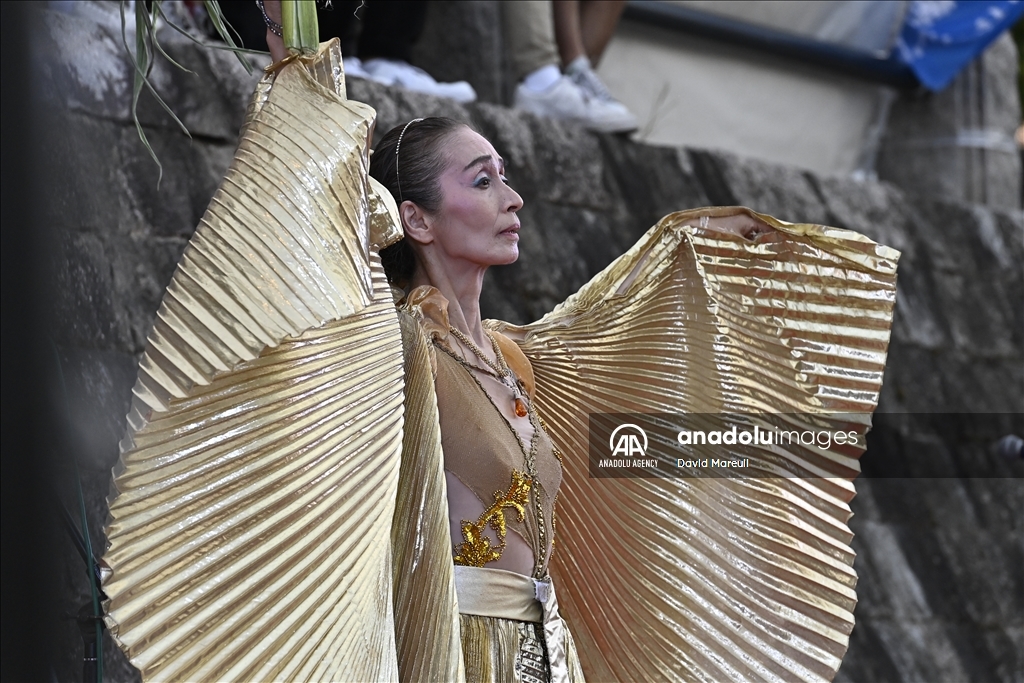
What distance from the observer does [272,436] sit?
158cm

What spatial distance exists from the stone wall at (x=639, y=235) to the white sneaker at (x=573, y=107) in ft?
0.19

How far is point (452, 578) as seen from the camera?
6.00ft

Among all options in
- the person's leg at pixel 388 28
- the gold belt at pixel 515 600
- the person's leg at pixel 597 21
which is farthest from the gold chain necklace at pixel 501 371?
the person's leg at pixel 597 21

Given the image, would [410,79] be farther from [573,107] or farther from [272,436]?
[272,436]

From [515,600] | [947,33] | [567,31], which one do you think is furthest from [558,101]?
[515,600]

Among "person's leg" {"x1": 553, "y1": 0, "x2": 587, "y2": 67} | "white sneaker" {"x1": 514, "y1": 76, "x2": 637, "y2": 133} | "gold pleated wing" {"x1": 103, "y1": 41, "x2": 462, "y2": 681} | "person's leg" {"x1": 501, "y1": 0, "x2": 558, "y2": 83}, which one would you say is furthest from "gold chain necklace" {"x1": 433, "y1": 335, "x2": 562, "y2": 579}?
"person's leg" {"x1": 553, "y1": 0, "x2": 587, "y2": 67}

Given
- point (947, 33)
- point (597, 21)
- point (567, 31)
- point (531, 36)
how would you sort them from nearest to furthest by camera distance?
point (531, 36)
point (567, 31)
point (597, 21)
point (947, 33)

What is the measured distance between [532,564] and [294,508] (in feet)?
1.89

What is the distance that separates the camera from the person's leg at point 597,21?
434 centimetres

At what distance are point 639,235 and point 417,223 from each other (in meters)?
1.82

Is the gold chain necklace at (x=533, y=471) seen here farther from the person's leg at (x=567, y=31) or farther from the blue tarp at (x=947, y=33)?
the blue tarp at (x=947, y=33)

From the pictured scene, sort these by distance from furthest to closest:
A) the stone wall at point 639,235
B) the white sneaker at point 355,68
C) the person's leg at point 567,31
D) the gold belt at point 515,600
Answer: the person's leg at point 567,31
the white sneaker at point 355,68
the stone wall at point 639,235
the gold belt at point 515,600

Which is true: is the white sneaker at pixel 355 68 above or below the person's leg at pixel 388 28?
below

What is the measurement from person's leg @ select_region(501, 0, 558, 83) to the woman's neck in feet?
6.65
